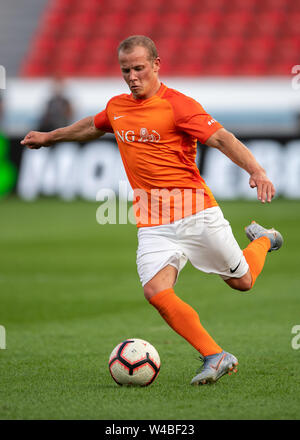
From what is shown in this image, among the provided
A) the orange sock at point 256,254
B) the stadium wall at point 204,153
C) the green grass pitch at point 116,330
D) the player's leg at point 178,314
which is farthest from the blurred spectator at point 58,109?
the player's leg at point 178,314

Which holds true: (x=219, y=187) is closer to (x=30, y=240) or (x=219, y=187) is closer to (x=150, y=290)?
(x=30, y=240)

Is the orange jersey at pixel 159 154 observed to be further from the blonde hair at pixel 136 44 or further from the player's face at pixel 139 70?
the blonde hair at pixel 136 44

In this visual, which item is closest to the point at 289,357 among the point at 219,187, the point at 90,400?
the point at 90,400

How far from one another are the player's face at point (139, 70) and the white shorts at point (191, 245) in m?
0.87

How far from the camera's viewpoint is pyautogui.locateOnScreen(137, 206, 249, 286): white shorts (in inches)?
199

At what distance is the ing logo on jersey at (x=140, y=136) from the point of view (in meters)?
5.04

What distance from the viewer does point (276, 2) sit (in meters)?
23.5

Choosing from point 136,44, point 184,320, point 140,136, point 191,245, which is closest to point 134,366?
point 184,320

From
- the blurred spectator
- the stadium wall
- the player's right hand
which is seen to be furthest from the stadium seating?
the player's right hand

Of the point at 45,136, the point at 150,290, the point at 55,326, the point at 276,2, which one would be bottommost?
the point at 55,326

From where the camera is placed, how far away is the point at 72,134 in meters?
5.65

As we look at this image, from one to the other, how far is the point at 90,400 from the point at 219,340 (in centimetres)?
215

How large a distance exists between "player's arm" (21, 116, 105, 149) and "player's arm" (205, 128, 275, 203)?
40.6 inches

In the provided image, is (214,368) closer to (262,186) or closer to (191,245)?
(191,245)
